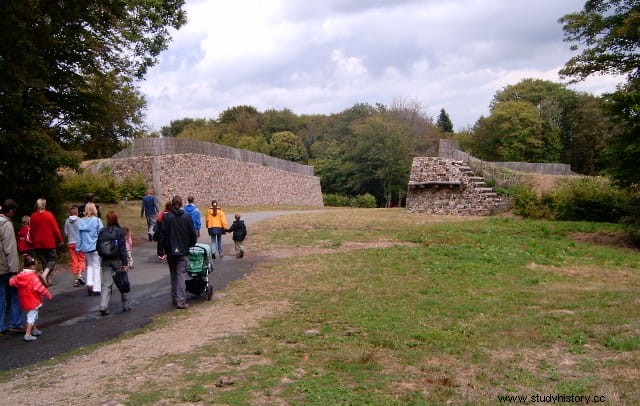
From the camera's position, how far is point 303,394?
520 centimetres

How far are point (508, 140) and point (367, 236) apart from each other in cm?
4124

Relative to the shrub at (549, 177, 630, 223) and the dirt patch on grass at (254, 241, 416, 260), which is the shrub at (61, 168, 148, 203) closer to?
the dirt patch on grass at (254, 241, 416, 260)

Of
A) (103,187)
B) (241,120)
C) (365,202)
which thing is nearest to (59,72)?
(103,187)

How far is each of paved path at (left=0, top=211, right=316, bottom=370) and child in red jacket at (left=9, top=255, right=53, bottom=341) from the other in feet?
0.59

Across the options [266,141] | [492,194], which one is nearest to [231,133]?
[266,141]

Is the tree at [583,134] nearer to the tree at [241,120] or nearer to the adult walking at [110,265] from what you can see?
the tree at [241,120]

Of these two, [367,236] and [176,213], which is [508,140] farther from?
[176,213]

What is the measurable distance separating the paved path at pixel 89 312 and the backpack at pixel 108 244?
1.03 m

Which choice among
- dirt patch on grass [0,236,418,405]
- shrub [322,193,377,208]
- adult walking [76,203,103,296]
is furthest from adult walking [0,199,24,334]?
shrub [322,193,377,208]

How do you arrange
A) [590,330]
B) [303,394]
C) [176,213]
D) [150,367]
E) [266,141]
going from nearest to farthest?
[303,394]
[150,367]
[590,330]
[176,213]
[266,141]

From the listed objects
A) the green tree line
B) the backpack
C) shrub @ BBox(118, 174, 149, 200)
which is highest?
the green tree line

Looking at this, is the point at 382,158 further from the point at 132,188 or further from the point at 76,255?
the point at 76,255

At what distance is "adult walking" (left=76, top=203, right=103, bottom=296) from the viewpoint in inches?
412

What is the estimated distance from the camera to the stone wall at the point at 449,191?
2772cm
